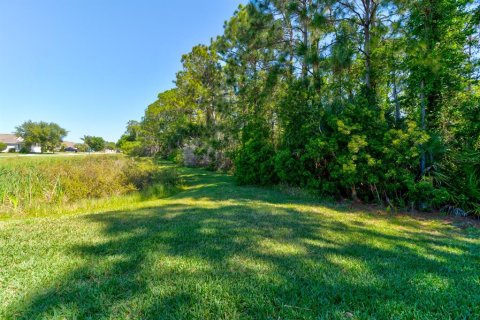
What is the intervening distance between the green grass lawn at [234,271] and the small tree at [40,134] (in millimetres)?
63696

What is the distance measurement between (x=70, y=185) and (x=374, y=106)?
10063 millimetres

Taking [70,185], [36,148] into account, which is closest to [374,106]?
[70,185]

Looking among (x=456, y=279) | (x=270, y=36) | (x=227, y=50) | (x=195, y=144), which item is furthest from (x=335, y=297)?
(x=195, y=144)

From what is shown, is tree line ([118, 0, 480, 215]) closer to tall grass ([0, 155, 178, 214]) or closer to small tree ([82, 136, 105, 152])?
tall grass ([0, 155, 178, 214])

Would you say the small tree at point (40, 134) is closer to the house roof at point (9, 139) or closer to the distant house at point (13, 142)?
the distant house at point (13, 142)

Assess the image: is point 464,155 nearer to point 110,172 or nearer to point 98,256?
point 98,256

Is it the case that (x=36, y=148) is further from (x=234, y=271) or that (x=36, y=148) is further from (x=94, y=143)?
(x=234, y=271)

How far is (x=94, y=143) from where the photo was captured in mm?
78688

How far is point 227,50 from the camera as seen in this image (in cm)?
1404

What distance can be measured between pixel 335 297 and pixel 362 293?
0.90 ft

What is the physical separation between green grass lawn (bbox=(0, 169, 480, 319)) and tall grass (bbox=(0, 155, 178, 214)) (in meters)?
2.79

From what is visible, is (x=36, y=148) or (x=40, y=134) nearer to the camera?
(x=40, y=134)

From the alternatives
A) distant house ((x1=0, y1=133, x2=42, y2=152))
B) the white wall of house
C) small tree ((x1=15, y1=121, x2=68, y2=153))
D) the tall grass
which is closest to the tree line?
the tall grass

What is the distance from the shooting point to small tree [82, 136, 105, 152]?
3049 inches
